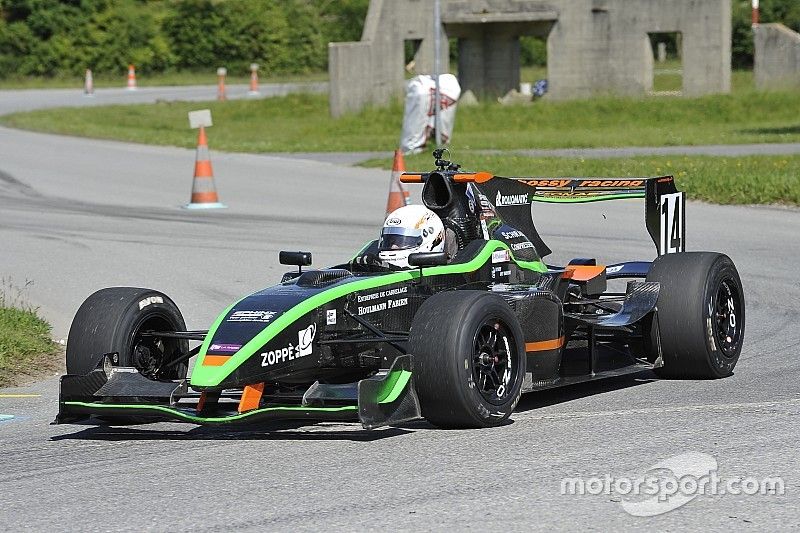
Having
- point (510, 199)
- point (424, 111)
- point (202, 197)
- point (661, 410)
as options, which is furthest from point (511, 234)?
point (424, 111)

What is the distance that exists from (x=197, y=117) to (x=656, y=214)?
9783mm

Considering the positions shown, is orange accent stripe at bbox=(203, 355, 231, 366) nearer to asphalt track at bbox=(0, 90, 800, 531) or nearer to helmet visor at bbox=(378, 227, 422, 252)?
asphalt track at bbox=(0, 90, 800, 531)

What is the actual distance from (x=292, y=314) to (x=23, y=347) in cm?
315

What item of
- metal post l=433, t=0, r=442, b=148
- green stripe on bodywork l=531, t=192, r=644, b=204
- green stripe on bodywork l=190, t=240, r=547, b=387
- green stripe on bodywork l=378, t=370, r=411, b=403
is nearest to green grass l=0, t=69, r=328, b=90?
metal post l=433, t=0, r=442, b=148

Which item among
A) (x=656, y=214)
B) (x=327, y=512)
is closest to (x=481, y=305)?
(x=327, y=512)

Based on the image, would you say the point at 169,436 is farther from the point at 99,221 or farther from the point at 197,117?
the point at 197,117

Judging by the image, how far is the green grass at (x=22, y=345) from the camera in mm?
9227

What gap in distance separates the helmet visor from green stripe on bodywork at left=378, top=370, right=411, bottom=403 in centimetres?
123

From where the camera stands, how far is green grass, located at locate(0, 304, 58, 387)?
923cm

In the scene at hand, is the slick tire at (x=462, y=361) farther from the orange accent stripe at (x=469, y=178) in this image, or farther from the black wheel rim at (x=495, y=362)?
the orange accent stripe at (x=469, y=178)

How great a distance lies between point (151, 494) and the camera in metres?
5.87

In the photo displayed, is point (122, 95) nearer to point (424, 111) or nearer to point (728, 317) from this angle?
point (424, 111)

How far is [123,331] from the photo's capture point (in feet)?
24.9

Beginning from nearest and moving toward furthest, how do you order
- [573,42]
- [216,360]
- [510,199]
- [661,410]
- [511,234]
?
[216,360] < [661,410] < [511,234] < [510,199] < [573,42]
